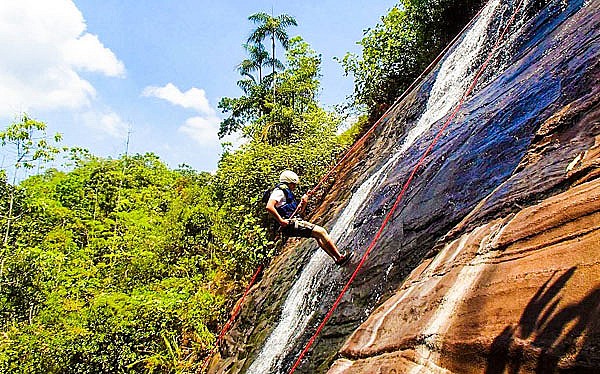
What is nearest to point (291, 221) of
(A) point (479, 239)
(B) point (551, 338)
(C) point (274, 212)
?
(C) point (274, 212)

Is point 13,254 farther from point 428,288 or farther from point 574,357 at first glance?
point 574,357

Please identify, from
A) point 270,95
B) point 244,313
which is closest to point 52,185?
point 270,95

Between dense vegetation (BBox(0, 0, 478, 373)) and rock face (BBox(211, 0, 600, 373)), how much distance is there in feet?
9.94

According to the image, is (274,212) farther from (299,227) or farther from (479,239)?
(479,239)

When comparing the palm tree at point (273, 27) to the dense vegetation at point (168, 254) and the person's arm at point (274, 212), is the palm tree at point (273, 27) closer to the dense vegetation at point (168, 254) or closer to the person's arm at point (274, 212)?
the dense vegetation at point (168, 254)

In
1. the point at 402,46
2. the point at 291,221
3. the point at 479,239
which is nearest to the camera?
the point at 479,239

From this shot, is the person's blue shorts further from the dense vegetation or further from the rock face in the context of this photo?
the dense vegetation

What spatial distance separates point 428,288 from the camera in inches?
132

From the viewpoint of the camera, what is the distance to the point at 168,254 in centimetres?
1561

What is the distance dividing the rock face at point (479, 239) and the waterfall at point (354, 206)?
4 centimetres

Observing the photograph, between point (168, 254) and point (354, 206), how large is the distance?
9498mm

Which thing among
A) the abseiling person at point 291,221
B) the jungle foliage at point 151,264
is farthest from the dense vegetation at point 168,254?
the abseiling person at point 291,221

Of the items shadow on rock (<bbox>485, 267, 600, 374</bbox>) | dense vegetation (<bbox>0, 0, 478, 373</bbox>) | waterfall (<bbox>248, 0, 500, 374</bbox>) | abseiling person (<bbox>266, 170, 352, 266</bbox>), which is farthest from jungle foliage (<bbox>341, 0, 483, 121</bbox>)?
shadow on rock (<bbox>485, 267, 600, 374</bbox>)

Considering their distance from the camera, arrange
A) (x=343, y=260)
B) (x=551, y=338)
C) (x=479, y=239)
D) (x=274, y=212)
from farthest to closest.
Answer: (x=343, y=260), (x=274, y=212), (x=479, y=239), (x=551, y=338)
